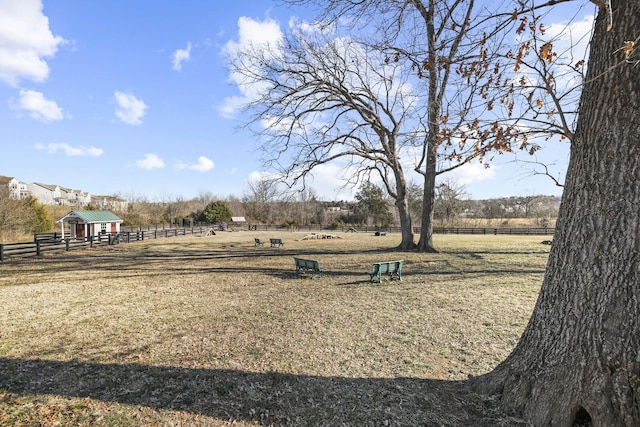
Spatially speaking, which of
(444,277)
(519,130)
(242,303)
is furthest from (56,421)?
(444,277)

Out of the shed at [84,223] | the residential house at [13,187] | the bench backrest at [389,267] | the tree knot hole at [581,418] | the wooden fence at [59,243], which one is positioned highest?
the residential house at [13,187]

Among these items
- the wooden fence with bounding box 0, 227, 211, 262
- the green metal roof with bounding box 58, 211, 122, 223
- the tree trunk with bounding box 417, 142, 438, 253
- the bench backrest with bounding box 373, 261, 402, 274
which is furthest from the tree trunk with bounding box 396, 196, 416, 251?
the green metal roof with bounding box 58, 211, 122, 223

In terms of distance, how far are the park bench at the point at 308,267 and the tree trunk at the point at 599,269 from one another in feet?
25.9

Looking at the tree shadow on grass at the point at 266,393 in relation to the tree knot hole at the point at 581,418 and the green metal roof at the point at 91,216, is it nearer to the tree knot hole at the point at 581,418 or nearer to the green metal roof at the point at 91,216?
the tree knot hole at the point at 581,418

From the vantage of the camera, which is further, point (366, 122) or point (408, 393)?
point (366, 122)

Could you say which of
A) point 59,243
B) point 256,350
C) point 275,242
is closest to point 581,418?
point 256,350

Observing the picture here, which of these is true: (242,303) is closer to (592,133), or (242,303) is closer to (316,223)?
(592,133)

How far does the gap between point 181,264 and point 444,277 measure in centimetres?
1142

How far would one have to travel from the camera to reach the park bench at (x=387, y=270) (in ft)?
33.1

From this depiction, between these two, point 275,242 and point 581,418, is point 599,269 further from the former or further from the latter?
point 275,242

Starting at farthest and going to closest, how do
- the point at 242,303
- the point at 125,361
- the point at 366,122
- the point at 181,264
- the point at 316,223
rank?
the point at 316,223 → the point at 366,122 → the point at 181,264 → the point at 242,303 → the point at 125,361

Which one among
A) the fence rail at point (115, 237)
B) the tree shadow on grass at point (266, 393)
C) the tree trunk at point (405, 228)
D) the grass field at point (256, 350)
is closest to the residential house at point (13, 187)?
the fence rail at point (115, 237)

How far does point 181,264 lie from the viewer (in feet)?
48.5

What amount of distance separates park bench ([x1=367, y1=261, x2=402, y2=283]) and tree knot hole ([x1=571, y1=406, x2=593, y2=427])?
23.6ft
